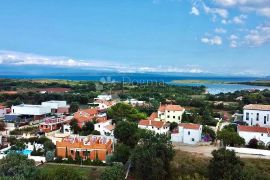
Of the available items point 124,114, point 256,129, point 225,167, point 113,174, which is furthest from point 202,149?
point 124,114

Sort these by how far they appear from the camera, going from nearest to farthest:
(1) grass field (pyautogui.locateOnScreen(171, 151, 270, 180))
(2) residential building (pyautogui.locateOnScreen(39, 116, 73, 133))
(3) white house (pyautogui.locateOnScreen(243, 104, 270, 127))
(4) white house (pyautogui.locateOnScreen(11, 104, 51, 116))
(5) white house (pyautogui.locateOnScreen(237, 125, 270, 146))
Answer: (1) grass field (pyautogui.locateOnScreen(171, 151, 270, 180))
(5) white house (pyautogui.locateOnScreen(237, 125, 270, 146))
(3) white house (pyautogui.locateOnScreen(243, 104, 270, 127))
(2) residential building (pyautogui.locateOnScreen(39, 116, 73, 133))
(4) white house (pyautogui.locateOnScreen(11, 104, 51, 116))

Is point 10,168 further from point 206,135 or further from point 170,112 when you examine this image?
point 170,112

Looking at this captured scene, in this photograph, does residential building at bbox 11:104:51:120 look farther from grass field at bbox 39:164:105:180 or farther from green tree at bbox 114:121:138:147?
grass field at bbox 39:164:105:180

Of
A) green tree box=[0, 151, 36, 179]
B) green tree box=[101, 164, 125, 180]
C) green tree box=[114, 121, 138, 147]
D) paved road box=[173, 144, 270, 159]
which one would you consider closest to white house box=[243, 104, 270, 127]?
paved road box=[173, 144, 270, 159]

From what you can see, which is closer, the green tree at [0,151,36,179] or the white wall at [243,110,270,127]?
the green tree at [0,151,36,179]

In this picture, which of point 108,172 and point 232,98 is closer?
point 108,172

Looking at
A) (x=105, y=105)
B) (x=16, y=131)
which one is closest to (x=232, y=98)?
(x=105, y=105)

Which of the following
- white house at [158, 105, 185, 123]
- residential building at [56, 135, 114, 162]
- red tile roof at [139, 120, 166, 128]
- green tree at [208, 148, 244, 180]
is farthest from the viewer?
white house at [158, 105, 185, 123]
